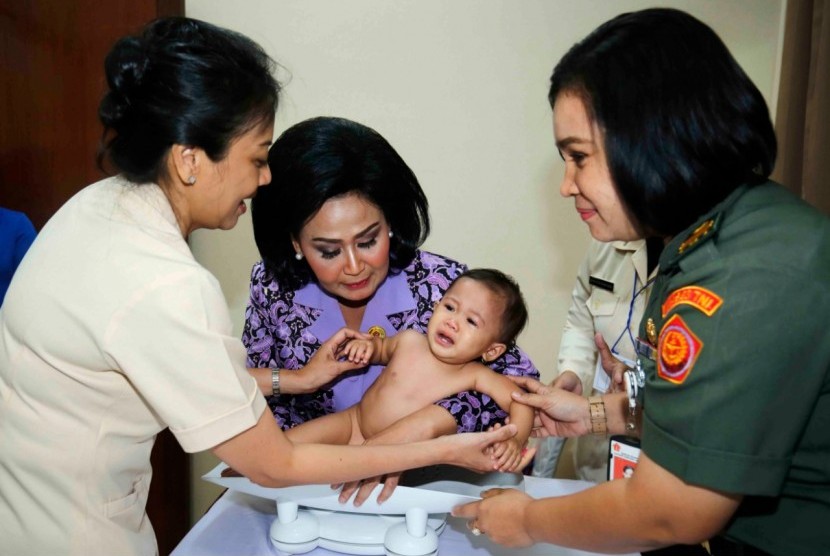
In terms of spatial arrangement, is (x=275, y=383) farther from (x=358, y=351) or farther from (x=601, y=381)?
(x=601, y=381)

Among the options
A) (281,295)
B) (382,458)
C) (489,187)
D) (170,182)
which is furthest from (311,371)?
(489,187)

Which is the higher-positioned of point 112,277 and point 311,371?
point 112,277

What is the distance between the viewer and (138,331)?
1085 millimetres

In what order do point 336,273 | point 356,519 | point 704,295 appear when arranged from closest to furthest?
point 704,295
point 356,519
point 336,273

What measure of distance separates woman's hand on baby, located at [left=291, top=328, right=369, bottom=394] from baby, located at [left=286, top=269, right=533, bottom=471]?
21 millimetres

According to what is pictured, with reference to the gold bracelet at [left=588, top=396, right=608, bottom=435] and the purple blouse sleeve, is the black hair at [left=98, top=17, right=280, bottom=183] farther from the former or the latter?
the gold bracelet at [left=588, top=396, right=608, bottom=435]

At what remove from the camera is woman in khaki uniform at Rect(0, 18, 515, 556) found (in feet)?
3.61

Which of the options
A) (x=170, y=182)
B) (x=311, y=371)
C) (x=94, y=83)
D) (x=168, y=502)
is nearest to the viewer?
(x=170, y=182)

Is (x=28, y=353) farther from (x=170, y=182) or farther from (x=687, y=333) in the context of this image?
(x=687, y=333)

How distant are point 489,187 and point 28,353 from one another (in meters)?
2.12

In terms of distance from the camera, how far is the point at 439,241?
3059 mm

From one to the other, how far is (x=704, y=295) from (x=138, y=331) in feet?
2.71

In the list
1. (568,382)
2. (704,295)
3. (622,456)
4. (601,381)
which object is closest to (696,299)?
(704,295)

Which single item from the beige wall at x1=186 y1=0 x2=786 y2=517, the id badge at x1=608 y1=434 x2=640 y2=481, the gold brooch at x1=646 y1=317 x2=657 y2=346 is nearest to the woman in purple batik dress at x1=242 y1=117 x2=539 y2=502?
the id badge at x1=608 y1=434 x2=640 y2=481
